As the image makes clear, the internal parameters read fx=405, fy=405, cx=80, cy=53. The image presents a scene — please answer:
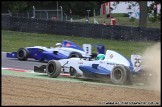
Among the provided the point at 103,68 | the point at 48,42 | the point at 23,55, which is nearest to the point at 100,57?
the point at 103,68

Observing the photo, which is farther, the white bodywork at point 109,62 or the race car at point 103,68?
the white bodywork at point 109,62

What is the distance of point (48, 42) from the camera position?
81.4 ft

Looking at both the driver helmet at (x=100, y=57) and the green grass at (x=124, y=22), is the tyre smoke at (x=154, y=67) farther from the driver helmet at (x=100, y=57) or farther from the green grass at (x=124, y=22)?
the green grass at (x=124, y=22)

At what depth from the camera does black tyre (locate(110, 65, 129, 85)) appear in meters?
9.81

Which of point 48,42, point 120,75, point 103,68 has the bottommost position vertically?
point 120,75

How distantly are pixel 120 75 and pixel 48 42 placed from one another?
A: 1513 centimetres

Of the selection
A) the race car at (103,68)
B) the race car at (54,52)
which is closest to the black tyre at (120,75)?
the race car at (103,68)

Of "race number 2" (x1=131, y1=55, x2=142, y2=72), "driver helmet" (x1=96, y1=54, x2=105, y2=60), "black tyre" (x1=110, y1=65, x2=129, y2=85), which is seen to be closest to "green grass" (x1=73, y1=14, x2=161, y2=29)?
"driver helmet" (x1=96, y1=54, x2=105, y2=60)

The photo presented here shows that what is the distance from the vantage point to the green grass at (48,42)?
72.6ft

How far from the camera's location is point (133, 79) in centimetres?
987

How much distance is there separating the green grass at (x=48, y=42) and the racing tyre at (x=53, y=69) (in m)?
9.73

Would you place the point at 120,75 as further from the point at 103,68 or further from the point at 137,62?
the point at 103,68

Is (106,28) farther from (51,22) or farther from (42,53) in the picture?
(42,53)

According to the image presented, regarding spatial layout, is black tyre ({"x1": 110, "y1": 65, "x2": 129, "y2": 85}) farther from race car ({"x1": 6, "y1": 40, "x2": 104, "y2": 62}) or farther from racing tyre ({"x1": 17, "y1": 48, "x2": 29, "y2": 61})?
racing tyre ({"x1": 17, "y1": 48, "x2": 29, "y2": 61})
